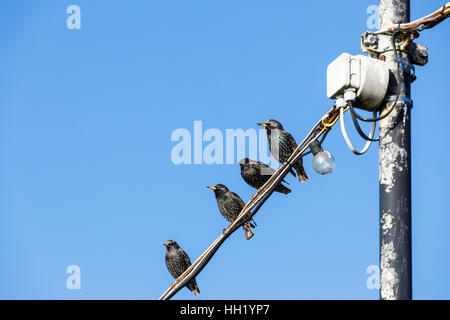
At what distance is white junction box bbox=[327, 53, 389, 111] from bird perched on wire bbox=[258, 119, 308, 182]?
437cm

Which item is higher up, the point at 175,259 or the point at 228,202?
the point at 228,202

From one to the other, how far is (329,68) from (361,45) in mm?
240

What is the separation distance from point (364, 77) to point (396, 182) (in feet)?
2.13

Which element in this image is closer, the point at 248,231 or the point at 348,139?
the point at 348,139

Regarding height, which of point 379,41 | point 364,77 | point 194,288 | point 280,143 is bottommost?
point 194,288

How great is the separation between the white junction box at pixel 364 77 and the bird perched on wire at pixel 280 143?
14.3 ft

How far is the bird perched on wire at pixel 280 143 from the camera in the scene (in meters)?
8.26

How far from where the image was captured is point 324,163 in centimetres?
419

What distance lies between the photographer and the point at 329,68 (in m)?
4.00

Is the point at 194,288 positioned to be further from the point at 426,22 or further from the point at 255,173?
the point at 426,22

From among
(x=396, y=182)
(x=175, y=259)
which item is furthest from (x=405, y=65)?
(x=175, y=259)

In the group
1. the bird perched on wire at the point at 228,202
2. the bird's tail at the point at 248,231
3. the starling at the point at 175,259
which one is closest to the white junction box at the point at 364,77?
the bird's tail at the point at 248,231
